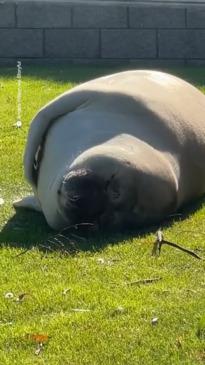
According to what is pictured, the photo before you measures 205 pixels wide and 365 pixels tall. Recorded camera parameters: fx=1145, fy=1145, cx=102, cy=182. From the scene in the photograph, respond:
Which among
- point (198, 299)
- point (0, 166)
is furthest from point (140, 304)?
point (0, 166)

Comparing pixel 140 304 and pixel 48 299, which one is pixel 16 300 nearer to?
pixel 48 299

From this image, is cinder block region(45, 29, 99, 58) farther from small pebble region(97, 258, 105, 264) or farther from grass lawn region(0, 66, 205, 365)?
small pebble region(97, 258, 105, 264)

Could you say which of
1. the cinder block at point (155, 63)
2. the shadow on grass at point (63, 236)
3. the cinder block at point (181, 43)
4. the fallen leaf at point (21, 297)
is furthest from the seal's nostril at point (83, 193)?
the cinder block at point (181, 43)

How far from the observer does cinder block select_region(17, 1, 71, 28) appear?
13492 mm

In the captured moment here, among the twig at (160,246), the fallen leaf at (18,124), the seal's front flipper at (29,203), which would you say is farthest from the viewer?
the fallen leaf at (18,124)

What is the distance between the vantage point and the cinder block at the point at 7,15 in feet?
44.2

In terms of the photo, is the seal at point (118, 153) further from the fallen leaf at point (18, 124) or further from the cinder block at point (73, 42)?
the cinder block at point (73, 42)

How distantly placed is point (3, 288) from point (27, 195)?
1.93m

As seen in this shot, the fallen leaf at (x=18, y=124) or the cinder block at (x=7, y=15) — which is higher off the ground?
the fallen leaf at (x=18, y=124)

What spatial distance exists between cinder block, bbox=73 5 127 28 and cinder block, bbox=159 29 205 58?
509 mm

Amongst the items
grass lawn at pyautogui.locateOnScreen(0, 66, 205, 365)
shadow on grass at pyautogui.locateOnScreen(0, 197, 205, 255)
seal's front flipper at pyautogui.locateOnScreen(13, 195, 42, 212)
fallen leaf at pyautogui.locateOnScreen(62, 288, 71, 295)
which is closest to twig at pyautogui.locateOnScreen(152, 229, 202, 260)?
grass lawn at pyautogui.locateOnScreen(0, 66, 205, 365)

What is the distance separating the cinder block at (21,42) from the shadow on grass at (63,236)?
724 cm

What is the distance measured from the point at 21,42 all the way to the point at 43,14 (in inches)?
16.6

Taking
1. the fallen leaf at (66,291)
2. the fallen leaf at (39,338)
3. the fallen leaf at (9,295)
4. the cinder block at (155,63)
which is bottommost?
the cinder block at (155,63)
